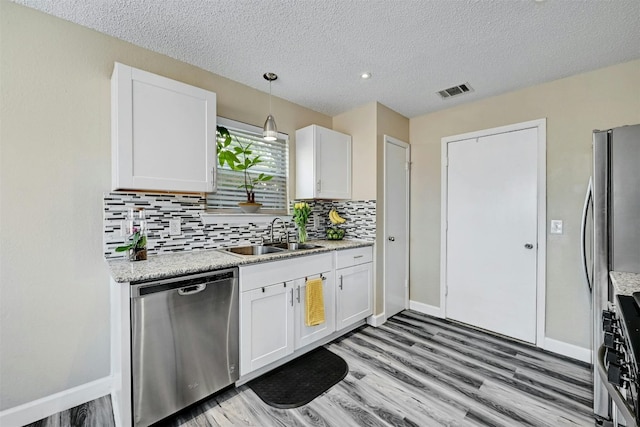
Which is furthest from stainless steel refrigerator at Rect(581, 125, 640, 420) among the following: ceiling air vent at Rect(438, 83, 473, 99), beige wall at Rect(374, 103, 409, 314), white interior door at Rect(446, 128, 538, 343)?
beige wall at Rect(374, 103, 409, 314)

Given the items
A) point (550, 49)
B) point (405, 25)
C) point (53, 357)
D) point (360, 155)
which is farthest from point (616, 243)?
point (53, 357)

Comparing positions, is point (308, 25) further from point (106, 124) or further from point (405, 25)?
point (106, 124)

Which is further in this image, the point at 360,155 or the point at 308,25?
the point at 360,155

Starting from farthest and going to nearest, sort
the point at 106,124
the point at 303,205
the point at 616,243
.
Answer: the point at 303,205, the point at 106,124, the point at 616,243

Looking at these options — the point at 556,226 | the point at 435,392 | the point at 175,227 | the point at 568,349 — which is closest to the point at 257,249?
the point at 175,227

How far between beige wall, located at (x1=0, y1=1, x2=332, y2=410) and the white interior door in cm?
325

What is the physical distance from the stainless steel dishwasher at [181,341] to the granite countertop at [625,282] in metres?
2.03

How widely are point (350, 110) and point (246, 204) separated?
1702 millimetres

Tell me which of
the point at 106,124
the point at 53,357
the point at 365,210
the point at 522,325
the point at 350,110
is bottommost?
the point at 522,325

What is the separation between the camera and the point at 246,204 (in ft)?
8.57

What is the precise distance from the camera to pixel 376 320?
3078 millimetres

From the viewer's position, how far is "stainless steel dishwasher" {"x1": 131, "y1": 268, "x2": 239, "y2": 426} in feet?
5.00

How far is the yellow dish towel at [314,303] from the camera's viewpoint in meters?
2.37

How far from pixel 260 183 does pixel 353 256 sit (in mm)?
1207
